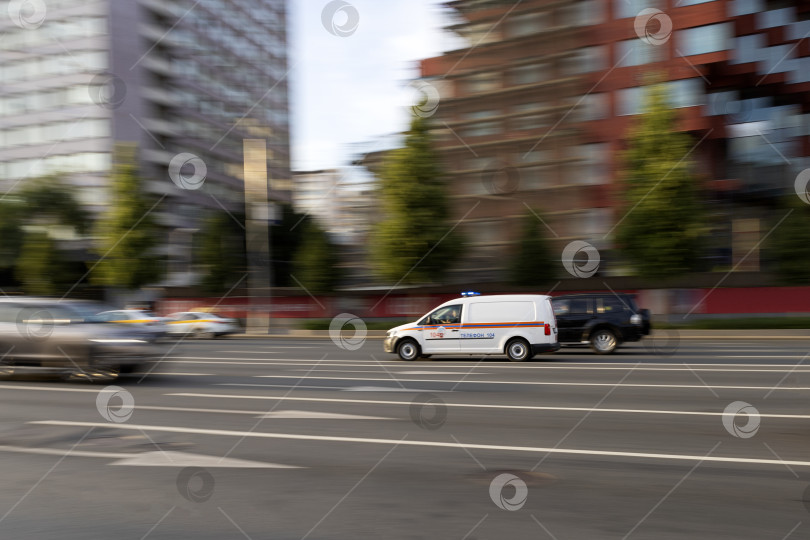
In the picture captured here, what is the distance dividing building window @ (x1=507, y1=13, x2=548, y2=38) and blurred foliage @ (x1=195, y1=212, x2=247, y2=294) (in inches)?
969

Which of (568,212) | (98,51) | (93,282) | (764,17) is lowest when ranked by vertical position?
(93,282)

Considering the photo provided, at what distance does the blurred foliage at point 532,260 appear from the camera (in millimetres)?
39656

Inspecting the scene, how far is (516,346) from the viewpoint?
17266mm

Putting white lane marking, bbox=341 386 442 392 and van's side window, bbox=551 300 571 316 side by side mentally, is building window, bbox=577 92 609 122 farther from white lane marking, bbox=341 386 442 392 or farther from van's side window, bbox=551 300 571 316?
white lane marking, bbox=341 386 442 392

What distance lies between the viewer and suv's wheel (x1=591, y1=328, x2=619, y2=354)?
20250mm

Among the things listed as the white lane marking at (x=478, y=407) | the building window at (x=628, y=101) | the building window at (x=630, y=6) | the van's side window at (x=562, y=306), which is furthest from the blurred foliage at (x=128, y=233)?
the white lane marking at (x=478, y=407)

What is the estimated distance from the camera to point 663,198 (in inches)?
1230

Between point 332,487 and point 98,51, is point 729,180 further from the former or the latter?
point 98,51

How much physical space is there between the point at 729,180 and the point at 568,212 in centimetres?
1159

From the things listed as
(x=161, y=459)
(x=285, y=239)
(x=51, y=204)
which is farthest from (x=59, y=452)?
(x=51, y=204)

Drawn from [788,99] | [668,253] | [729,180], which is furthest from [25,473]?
[788,99]

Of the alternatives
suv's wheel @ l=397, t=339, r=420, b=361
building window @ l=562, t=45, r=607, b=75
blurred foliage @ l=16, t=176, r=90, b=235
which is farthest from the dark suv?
blurred foliage @ l=16, t=176, r=90, b=235

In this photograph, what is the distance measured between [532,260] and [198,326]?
1793 cm

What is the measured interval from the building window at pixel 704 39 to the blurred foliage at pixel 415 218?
14.3m
